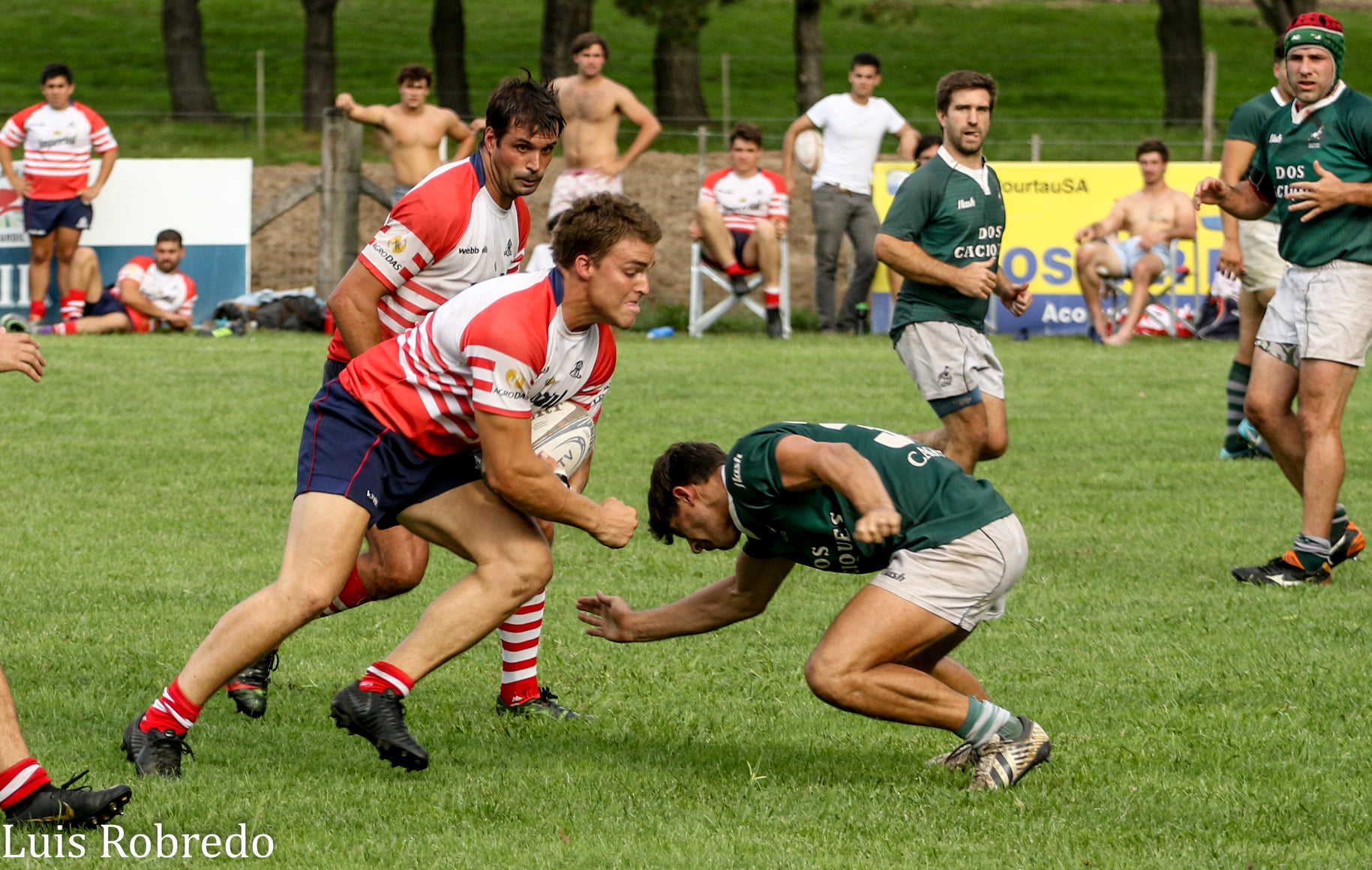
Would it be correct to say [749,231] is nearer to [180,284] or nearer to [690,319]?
[690,319]

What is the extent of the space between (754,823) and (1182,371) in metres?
10.3

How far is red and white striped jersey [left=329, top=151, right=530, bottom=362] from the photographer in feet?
18.9

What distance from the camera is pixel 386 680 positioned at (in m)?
4.80

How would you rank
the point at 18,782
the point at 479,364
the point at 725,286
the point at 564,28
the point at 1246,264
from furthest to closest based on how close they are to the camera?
the point at 564,28
the point at 725,286
the point at 1246,264
the point at 479,364
the point at 18,782

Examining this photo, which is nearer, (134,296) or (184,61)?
(134,296)

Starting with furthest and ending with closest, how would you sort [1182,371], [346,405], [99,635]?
[1182,371] → [99,635] → [346,405]

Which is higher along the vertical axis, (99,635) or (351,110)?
(351,110)

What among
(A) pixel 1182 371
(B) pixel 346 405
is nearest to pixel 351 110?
(A) pixel 1182 371

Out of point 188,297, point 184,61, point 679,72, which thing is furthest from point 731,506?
point 184,61

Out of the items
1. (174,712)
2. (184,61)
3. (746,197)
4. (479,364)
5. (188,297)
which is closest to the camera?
(479,364)

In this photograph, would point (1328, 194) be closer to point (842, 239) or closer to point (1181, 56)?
point (842, 239)

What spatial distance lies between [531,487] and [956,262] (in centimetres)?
382

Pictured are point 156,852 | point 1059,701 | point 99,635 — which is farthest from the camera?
point 99,635

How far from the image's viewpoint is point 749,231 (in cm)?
1648
